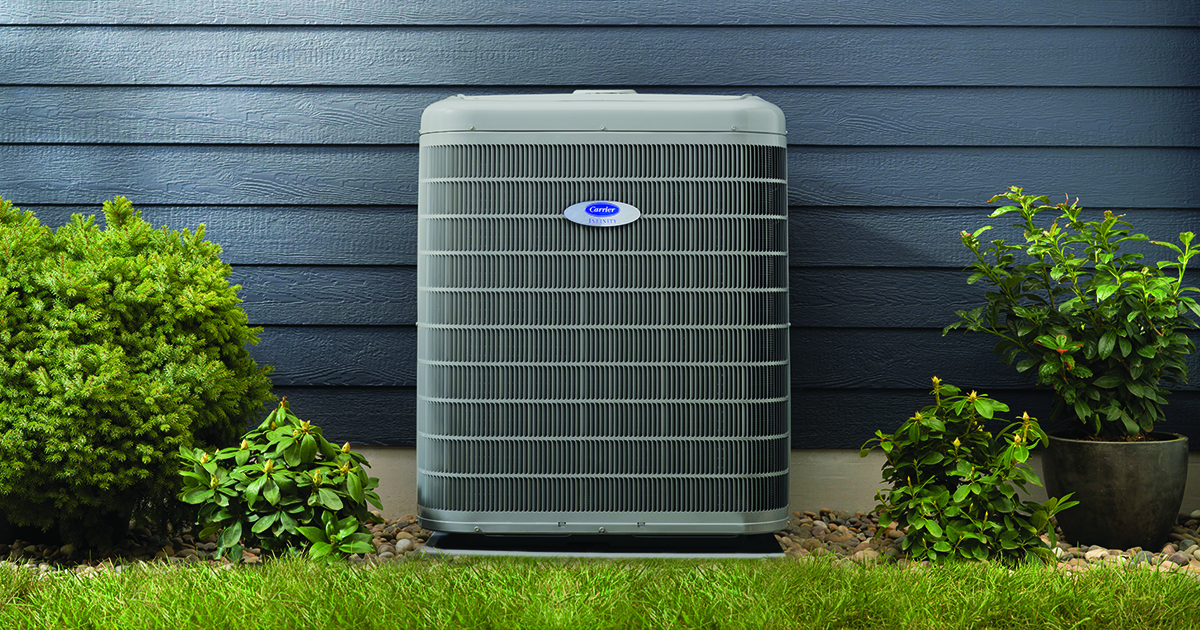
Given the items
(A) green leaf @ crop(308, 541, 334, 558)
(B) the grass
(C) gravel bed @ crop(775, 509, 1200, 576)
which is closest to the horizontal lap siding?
(C) gravel bed @ crop(775, 509, 1200, 576)

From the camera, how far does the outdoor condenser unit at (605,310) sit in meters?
1.89

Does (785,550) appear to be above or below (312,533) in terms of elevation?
below

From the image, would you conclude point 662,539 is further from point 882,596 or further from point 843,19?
point 843,19

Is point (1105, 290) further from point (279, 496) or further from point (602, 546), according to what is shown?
point (279, 496)

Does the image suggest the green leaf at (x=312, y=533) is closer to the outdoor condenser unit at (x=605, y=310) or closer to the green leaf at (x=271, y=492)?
the green leaf at (x=271, y=492)

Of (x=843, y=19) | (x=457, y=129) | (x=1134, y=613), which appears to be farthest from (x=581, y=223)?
(x=1134, y=613)

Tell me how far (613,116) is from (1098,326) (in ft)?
4.38

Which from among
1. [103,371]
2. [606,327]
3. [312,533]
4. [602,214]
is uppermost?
[602,214]

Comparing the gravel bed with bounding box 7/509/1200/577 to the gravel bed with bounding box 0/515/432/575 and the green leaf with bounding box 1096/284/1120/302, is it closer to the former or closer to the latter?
the gravel bed with bounding box 0/515/432/575

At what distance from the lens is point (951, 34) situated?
2416mm

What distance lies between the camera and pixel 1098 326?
2.13 metres

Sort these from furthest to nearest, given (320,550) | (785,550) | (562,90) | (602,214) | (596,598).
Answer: (562,90) < (785,550) < (602,214) < (320,550) < (596,598)

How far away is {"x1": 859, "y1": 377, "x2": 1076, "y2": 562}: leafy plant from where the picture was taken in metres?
1.89

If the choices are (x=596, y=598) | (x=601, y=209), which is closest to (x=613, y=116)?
(x=601, y=209)
